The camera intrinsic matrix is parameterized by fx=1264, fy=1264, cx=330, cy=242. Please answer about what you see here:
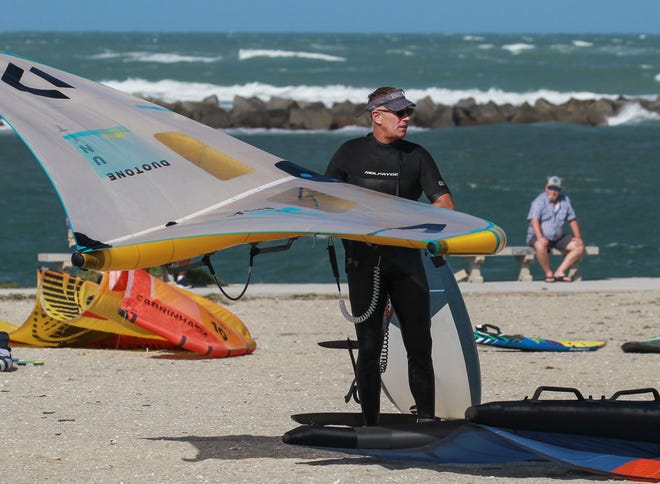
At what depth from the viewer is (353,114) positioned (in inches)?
1857

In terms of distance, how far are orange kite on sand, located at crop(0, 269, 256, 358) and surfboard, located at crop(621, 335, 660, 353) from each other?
2.92 meters

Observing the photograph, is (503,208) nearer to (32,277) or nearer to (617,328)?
(32,277)

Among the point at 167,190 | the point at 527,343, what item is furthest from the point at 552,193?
the point at 167,190

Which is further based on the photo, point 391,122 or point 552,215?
point 552,215

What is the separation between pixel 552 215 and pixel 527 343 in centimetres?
414

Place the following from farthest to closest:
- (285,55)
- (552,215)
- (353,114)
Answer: (285,55)
(353,114)
(552,215)

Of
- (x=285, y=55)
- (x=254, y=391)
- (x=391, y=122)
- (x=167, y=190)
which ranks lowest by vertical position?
(x=254, y=391)

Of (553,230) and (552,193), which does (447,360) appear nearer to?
(552,193)

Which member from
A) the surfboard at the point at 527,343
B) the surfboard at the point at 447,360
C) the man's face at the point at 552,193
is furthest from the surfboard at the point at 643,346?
the man's face at the point at 552,193

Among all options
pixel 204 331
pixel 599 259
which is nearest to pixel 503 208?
pixel 599 259

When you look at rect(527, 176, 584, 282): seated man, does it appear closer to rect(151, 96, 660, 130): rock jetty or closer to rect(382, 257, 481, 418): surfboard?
rect(382, 257, 481, 418): surfboard

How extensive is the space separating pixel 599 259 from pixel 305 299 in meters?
7.41

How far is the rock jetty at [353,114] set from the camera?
1797 inches

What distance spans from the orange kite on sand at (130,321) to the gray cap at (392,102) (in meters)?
3.79
